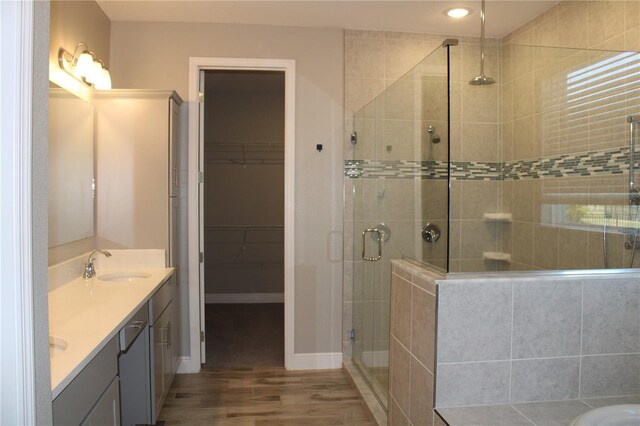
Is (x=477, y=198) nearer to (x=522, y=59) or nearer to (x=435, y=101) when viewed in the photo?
(x=522, y=59)

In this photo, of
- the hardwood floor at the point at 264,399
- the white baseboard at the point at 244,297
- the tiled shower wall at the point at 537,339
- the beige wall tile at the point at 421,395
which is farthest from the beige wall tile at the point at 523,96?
the white baseboard at the point at 244,297

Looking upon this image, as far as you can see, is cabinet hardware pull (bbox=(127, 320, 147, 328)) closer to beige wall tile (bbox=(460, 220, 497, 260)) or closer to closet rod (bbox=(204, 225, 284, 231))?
beige wall tile (bbox=(460, 220, 497, 260))

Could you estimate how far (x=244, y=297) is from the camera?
20.4ft

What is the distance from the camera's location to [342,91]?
3791mm

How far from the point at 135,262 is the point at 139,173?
61cm

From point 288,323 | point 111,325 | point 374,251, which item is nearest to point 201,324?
point 288,323

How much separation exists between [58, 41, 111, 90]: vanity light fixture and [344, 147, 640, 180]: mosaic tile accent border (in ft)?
5.97

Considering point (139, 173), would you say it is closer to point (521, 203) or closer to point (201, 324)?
point (201, 324)

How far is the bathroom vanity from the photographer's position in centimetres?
154

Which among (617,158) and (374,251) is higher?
(617,158)

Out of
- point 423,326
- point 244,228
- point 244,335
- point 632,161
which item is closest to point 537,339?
point 423,326

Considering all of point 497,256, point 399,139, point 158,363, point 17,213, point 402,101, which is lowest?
point 158,363

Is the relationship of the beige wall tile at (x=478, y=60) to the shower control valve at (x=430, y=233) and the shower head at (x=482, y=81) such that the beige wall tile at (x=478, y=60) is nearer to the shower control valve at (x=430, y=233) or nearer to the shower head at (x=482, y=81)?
the shower head at (x=482, y=81)

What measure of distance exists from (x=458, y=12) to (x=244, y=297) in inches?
166
